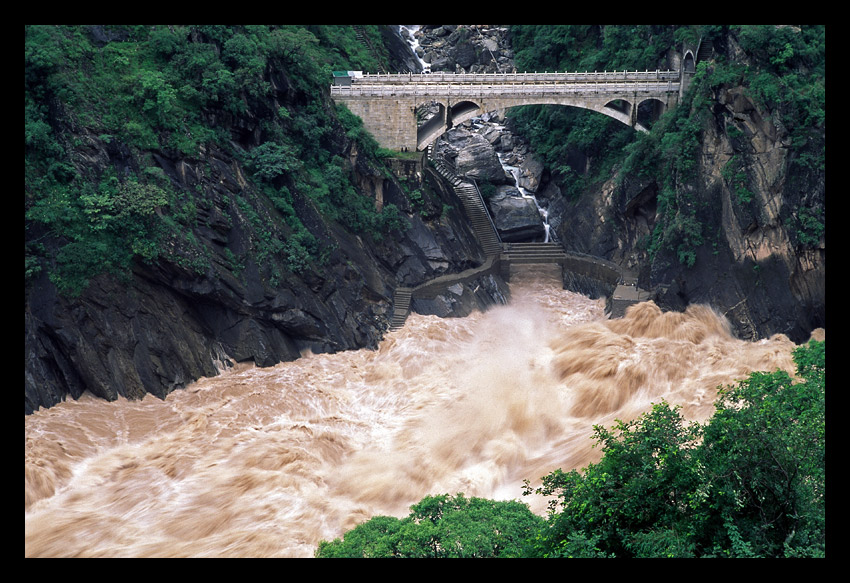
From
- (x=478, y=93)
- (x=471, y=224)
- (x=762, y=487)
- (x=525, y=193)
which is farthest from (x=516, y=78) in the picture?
(x=762, y=487)

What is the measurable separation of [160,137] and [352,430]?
15327mm

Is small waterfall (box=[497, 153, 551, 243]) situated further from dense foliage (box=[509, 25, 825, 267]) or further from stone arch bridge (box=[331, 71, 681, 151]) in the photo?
stone arch bridge (box=[331, 71, 681, 151])

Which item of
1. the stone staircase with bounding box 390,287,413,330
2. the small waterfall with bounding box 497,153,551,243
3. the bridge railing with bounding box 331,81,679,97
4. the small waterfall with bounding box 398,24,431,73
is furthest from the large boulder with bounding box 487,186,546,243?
the small waterfall with bounding box 398,24,431,73

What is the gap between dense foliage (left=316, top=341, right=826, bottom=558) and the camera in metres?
18.7

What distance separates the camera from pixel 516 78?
45219 millimetres

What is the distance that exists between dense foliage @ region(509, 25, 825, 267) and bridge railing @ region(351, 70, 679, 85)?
279 cm

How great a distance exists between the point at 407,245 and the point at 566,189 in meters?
11.9

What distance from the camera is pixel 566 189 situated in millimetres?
50938

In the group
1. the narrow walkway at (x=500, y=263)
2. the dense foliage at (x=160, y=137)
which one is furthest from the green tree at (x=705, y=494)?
the narrow walkway at (x=500, y=263)

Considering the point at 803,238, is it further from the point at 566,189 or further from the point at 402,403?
the point at 402,403

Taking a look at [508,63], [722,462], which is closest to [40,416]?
[722,462]

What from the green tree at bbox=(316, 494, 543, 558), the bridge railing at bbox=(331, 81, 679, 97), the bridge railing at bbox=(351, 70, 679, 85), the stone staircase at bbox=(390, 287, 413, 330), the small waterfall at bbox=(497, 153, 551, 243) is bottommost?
the green tree at bbox=(316, 494, 543, 558)

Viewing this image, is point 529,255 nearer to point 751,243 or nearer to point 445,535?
point 751,243

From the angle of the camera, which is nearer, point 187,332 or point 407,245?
point 187,332
